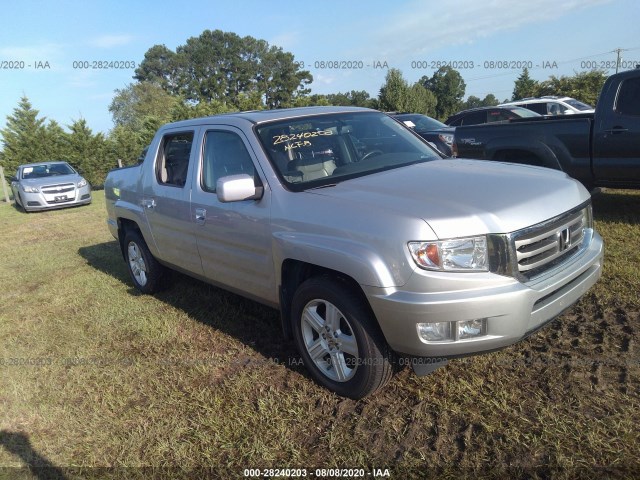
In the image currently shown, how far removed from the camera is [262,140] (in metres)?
3.65

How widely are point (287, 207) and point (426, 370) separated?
1.34 m

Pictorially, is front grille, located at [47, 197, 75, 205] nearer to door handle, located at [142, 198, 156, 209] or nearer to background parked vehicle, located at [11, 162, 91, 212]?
background parked vehicle, located at [11, 162, 91, 212]

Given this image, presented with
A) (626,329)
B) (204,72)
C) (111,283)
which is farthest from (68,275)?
(204,72)

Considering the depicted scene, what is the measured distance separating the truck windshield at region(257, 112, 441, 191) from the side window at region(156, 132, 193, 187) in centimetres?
104

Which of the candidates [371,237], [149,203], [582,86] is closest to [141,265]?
[149,203]

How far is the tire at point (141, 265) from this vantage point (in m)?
5.32

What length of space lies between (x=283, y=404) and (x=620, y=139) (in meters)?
5.24

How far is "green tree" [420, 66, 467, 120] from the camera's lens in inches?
2682

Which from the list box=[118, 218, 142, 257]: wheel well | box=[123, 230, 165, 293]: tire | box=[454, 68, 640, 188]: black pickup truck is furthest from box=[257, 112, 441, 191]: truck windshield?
box=[454, 68, 640, 188]: black pickup truck

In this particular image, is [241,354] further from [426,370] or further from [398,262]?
[398,262]

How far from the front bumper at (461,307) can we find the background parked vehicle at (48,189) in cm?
1368

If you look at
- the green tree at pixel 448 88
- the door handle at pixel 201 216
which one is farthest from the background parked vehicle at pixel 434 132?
the green tree at pixel 448 88

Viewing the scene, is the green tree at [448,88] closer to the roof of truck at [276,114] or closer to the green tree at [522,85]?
the green tree at [522,85]

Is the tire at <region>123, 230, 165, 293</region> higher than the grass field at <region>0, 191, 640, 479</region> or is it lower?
higher
